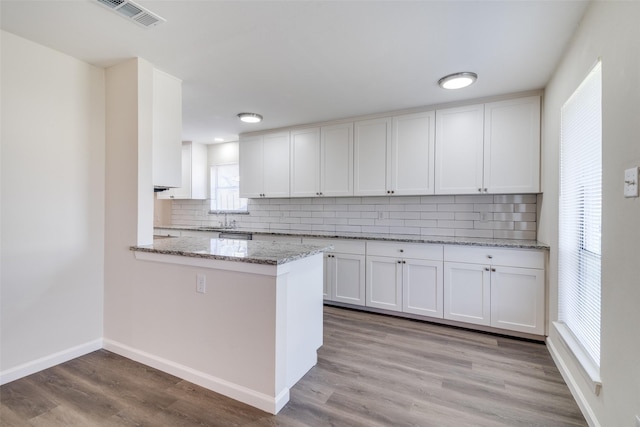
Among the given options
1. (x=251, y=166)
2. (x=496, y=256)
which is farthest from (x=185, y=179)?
(x=496, y=256)

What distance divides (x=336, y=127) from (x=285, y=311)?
267 centimetres

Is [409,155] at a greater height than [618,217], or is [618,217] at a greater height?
[409,155]

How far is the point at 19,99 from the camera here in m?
2.07

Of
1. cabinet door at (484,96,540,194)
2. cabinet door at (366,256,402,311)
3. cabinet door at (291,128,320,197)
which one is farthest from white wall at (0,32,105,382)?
cabinet door at (484,96,540,194)

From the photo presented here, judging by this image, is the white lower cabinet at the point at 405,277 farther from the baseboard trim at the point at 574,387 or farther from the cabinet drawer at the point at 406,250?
the baseboard trim at the point at 574,387

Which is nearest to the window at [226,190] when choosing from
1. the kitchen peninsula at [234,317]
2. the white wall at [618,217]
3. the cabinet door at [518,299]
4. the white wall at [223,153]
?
the white wall at [223,153]

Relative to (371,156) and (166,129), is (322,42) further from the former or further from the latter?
(371,156)

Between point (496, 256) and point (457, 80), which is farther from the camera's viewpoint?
point (496, 256)

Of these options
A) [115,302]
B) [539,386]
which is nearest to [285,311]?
[115,302]

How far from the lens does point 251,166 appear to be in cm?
451

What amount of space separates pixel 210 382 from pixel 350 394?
908mm

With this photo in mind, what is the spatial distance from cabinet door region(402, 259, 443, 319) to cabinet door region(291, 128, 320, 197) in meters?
1.54

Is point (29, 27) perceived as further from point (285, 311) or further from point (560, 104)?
point (560, 104)

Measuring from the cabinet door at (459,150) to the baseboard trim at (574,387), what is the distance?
5.05ft
